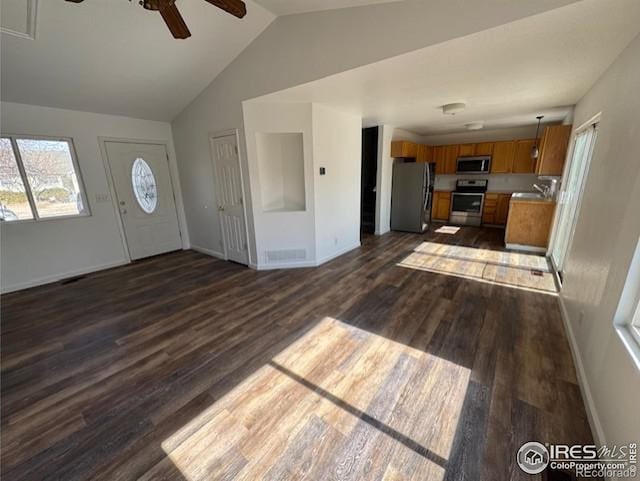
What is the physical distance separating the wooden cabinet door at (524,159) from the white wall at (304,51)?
222 inches

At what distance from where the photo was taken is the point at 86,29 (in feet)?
8.43

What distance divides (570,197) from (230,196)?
16.4 feet

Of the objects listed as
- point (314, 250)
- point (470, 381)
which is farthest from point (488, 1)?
point (314, 250)

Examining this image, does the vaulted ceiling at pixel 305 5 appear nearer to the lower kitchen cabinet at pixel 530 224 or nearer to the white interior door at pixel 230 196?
the white interior door at pixel 230 196

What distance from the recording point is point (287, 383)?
73.4 inches

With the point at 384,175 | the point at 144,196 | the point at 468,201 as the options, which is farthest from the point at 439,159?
the point at 144,196

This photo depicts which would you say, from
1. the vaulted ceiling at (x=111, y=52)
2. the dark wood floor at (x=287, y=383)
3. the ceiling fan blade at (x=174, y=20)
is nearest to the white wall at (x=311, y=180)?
the vaulted ceiling at (x=111, y=52)

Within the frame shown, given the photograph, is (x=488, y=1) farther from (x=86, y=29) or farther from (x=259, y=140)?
(x=86, y=29)

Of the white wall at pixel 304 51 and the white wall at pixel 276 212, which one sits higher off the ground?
the white wall at pixel 304 51

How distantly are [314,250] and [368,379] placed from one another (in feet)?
7.97

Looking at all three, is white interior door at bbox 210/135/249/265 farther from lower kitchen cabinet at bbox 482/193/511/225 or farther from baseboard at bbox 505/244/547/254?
lower kitchen cabinet at bbox 482/193/511/225

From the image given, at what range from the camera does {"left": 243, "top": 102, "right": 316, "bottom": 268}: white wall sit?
141 inches

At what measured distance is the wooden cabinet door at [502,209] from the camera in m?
6.25

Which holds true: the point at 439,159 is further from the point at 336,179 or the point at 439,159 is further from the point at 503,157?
the point at 336,179
